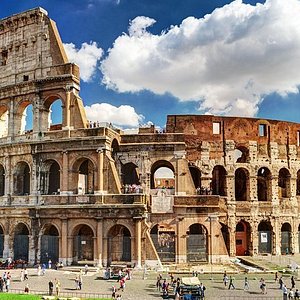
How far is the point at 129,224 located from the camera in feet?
108

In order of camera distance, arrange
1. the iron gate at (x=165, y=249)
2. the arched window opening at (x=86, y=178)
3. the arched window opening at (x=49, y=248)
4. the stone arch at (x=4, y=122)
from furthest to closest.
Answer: the stone arch at (x=4, y=122) < the arched window opening at (x=86, y=178) < the iron gate at (x=165, y=249) < the arched window opening at (x=49, y=248)

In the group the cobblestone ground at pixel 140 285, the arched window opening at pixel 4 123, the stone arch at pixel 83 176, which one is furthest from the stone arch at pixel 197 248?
the arched window opening at pixel 4 123

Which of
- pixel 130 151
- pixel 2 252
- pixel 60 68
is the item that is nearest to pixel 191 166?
pixel 130 151

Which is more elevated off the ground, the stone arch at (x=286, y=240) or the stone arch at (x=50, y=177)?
the stone arch at (x=50, y=177)

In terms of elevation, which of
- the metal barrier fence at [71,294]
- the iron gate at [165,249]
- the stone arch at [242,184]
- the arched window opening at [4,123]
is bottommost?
→ the metal barrier fence at [71,294]

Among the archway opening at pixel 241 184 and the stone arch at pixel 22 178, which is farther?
the archway opening at pixel 241 184

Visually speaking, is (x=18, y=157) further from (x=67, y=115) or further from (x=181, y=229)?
(x=181, y=229)

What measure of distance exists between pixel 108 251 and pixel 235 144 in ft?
48.8

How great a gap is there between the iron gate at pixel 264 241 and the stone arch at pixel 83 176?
599 inches

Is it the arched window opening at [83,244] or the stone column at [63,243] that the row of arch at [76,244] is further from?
the stone column at [63,243]

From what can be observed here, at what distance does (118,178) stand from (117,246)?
4973mm

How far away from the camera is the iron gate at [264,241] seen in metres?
40.8

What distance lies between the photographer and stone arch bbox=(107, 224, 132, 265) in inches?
1321

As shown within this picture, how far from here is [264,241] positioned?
41094 millimetres
